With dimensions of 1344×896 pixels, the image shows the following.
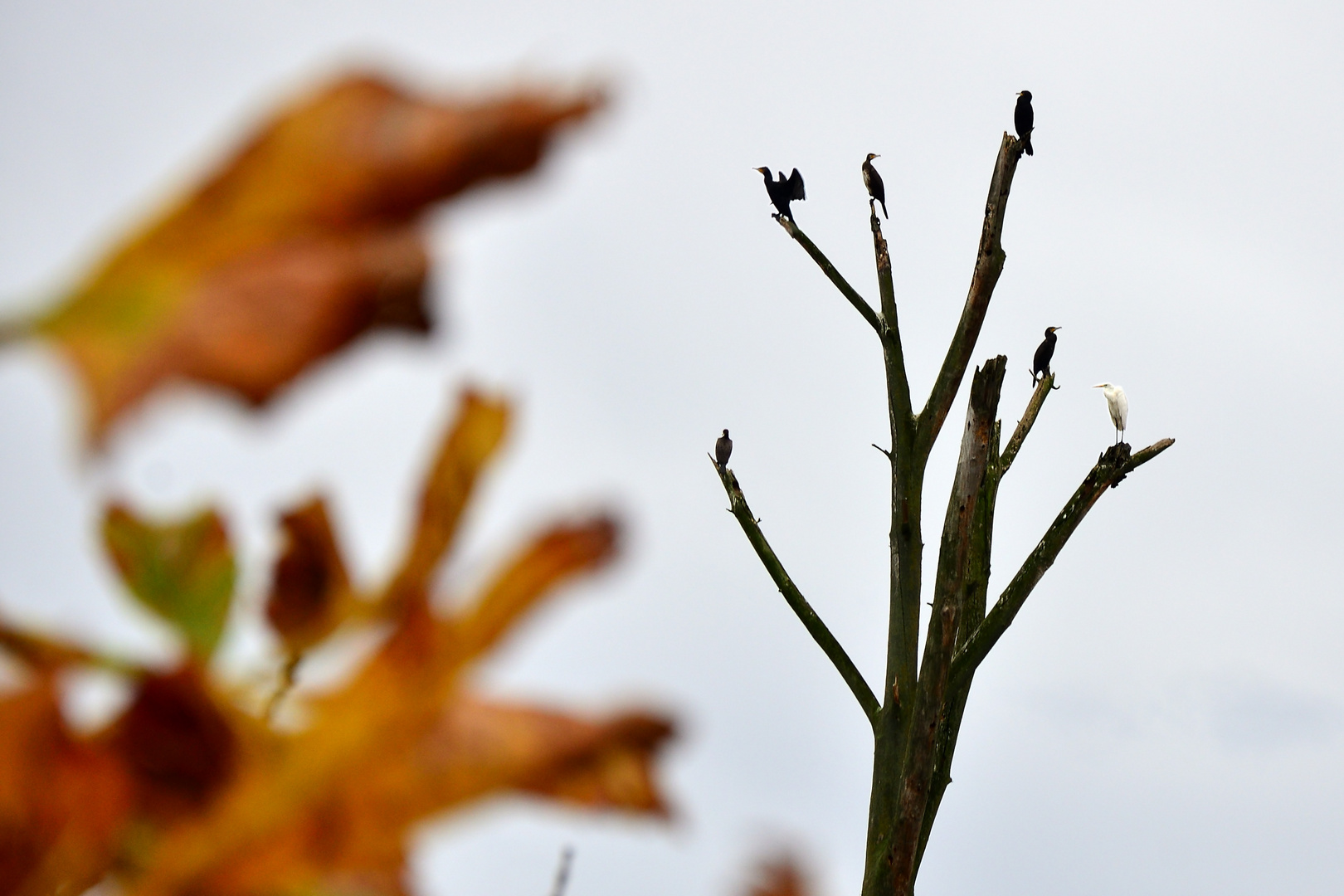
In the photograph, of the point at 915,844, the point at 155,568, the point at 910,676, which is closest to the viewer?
the point at 155,568

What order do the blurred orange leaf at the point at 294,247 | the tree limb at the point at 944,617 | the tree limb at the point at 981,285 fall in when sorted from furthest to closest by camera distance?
Result: the tree limb at the point at 981,285, the tree limb at the point at 944,617, the blurred orange leaf at the point at 294,247

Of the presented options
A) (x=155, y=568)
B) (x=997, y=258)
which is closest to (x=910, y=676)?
(x=997, y=258)

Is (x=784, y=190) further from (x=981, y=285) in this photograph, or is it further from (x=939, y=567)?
(x=939, y=567)

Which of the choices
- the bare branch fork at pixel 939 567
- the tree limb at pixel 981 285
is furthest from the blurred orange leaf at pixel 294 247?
the tree limb at pixel 981 285

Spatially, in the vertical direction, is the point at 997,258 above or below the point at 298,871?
above

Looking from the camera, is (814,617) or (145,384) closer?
(145,384)

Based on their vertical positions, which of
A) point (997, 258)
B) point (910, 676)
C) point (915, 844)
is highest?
point (997, 258)

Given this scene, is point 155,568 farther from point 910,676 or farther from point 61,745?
point 910,676

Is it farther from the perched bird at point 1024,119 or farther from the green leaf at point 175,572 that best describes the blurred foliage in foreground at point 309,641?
the perched bird at point 1024,119
